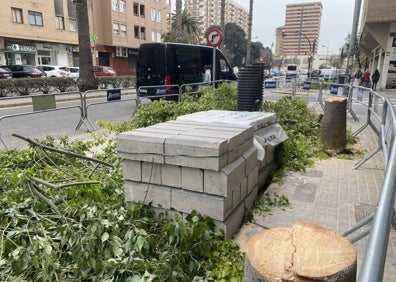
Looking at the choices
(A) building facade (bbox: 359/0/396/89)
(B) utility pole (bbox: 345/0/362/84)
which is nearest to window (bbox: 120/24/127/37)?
(A) building facade (bbox: 359/0/396/89)

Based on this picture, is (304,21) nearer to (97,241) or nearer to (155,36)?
(155,36)

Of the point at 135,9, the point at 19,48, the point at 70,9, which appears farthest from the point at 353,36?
the point at 135,9

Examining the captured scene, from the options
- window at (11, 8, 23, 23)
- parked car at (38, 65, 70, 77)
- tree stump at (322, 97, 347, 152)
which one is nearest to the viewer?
tree stump at (322, 97, 347, 152)

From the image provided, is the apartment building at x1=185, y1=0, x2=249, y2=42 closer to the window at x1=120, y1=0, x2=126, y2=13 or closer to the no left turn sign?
the window at x1=120, y1=0, x2=126, y2=13

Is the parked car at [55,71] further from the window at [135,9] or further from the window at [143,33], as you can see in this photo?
the window at [143,33]

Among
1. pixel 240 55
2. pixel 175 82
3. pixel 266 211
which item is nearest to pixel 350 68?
pixel 175 82

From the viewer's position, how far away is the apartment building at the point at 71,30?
3111 cm

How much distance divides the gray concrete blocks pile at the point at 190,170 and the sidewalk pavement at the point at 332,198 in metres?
0.47

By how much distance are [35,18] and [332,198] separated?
→ 36087 millimetres

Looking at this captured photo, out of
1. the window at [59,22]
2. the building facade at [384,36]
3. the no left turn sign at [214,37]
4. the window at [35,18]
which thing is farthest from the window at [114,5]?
the no left turn sign at [214,37]

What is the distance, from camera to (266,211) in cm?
359

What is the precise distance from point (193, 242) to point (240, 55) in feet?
Result: 232

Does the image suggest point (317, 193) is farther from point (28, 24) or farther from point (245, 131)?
point (28, 24)

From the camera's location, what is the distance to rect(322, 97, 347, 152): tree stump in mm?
6188
